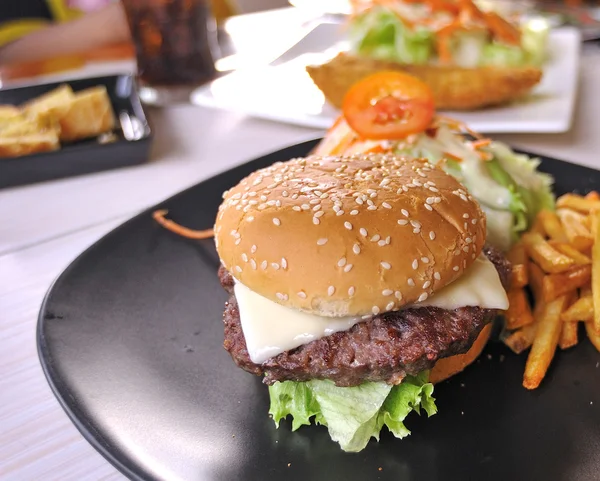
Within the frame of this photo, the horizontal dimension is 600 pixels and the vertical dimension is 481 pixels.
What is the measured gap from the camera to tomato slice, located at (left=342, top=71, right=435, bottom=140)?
256 cm

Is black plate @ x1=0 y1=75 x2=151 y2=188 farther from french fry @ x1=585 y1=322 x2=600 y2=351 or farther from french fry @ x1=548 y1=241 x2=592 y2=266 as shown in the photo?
french fry @ x1=585 y1=322 x2=600 y2=351

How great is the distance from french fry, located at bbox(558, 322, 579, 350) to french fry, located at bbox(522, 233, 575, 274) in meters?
0.20

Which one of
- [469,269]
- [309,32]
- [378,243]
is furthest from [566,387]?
[309,32]

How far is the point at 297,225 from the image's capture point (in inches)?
67.9

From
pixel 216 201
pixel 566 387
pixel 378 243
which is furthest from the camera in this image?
pixel 216 201

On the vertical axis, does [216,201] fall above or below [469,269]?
below

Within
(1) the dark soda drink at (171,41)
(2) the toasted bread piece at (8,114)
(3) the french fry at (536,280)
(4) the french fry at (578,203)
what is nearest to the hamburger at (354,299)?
(3) the french fry at (536,280)

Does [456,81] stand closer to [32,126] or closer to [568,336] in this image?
[568,336]

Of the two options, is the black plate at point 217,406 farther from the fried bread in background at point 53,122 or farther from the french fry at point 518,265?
the fried bread in background at point 53,122

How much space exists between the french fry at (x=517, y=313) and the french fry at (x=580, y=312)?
0.38 feet

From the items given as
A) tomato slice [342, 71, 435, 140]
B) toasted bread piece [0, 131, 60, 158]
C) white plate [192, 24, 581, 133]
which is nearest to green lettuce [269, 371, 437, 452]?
tomato slice [342, 71, 435, 140]

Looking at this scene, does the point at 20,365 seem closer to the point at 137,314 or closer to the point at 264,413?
the point at 137,314

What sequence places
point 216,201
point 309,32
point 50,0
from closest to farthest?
point 216,201 → point 309,32 → point 50,0

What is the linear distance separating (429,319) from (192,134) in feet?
9.16
